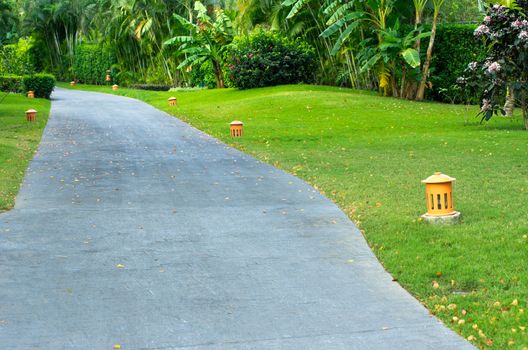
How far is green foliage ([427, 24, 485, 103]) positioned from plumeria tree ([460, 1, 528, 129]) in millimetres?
9366

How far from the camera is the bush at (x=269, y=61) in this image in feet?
128

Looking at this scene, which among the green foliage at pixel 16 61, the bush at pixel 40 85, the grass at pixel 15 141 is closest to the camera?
the grass at pixel 15 141

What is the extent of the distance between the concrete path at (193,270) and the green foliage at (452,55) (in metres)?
17.4

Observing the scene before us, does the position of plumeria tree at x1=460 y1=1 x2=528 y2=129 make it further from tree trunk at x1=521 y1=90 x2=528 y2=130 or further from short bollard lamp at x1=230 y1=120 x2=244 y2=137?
short bollard lamp at x1=230 y1=120 x2=244 y2=137

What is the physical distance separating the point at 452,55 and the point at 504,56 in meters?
11.1

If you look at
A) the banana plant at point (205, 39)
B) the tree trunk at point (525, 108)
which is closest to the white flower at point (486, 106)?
the tree trunk at point (525, 108)

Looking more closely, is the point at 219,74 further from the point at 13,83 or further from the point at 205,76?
the point at 13,83

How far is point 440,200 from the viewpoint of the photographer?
1071 cm

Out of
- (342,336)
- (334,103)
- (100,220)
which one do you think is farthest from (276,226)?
(334,103)

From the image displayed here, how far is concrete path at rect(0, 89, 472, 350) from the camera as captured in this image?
23.5 feet

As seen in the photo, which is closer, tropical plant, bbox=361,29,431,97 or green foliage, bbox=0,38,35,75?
tropical plant, bbox=361,29,431,97

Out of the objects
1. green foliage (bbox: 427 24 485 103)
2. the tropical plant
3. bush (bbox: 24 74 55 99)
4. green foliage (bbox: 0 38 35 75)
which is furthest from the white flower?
green foliage (bbox: 0 38 35 75)

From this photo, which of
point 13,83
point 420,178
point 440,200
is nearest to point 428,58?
point 420,178

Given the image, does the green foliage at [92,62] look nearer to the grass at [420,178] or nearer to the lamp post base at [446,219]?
the grass at [420,178]
